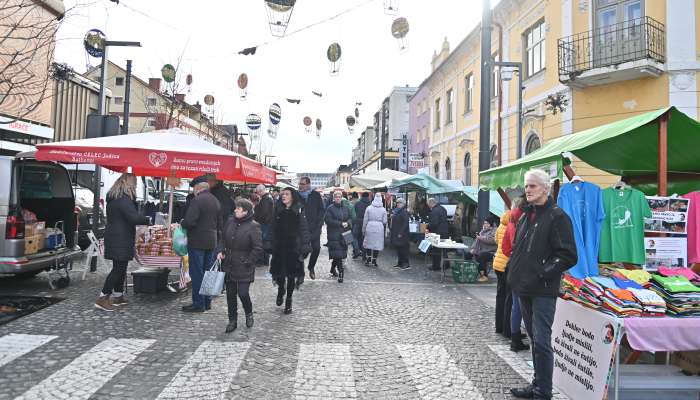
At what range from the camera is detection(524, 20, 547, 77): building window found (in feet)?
49.8

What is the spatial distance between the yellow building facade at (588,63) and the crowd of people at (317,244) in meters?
5.54

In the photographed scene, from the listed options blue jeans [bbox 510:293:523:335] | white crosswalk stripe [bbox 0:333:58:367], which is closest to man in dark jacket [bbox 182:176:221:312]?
white crosswalk stripe [bbox 0:333:58:367]

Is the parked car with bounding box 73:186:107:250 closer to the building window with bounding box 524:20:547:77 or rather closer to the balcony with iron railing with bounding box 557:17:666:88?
Answer: the balcony with iron railing with bounding box 557:17:666:88

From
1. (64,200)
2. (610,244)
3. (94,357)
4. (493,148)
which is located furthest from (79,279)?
(493,148)

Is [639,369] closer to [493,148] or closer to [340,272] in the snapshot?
[340,272]

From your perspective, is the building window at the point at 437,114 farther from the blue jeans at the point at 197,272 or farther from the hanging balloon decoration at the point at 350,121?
the blue jeans at the point at 197,272

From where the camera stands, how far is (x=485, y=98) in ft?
31.7

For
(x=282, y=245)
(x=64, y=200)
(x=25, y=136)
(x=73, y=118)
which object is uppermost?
(x=73, y=118)

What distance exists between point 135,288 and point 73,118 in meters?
17.3

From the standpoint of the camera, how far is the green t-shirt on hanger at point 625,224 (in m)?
4.20

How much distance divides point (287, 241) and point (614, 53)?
10969 millimetres

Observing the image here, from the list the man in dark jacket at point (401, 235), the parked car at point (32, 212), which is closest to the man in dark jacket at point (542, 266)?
the parked car at point (32, 212)

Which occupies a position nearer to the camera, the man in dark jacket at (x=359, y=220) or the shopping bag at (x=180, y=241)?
the shopping bag at (x=180, y=241)

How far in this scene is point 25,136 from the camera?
44.8 ft
